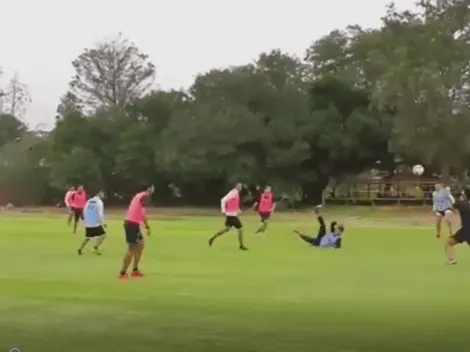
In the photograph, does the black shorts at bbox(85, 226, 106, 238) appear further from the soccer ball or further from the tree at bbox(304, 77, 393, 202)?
the soccer ball

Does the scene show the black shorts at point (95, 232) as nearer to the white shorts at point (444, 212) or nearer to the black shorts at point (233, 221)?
the black shorts at point (233, 221)

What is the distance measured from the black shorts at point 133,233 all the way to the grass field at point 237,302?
86 centimetres

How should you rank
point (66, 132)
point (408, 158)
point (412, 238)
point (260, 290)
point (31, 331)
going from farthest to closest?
point (66, 132) → point (408, 158) → point (412, 238) → point (260, 290) → point (31, 331)

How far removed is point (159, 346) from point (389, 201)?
59.0 metres

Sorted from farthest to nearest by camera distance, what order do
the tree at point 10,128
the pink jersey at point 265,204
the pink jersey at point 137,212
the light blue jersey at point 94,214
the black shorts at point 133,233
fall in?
the tree at point 10,128, the pink jersey at point 265,204, the light blue jersey at point 94,214, the pink jersey at point 137,212, the black shorts at point 133,233

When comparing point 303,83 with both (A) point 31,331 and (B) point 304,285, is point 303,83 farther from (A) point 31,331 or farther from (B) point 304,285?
(A) point 31,331

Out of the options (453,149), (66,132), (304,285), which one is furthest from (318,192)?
(304,285)

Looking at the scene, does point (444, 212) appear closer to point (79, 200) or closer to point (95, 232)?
point (95, 232)

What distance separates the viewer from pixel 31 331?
1085 centimetres

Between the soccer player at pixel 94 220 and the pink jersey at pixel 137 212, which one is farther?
the soccer player at pixel 94 220

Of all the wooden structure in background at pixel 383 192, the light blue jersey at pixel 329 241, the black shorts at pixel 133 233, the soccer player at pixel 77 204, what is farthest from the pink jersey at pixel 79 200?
the wooden structure in background at pixel 383 192

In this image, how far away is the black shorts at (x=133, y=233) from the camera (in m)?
17.5

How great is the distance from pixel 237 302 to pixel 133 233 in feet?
14.3

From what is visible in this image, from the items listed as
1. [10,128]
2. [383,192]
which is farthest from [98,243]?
[10,128]
